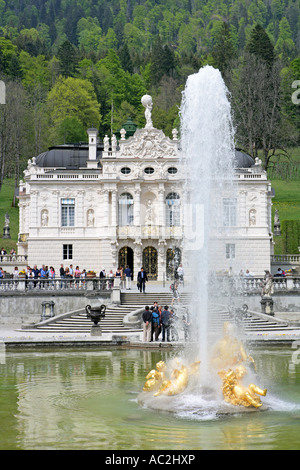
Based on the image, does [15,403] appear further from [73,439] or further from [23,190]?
[23,190]

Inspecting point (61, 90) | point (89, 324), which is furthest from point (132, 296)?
point (61, 90)

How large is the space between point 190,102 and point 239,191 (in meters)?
33.5

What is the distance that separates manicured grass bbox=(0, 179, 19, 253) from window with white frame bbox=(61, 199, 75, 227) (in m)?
11.8

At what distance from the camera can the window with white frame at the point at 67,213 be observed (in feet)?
179

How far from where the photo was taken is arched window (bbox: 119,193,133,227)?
5488cm

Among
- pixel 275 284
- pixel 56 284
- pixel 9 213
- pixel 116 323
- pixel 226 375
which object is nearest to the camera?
pixel 226 375

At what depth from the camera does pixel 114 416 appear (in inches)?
682

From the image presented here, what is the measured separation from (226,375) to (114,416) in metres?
2.70

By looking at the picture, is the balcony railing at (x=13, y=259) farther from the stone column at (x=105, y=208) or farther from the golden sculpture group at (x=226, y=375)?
the golden sculpture group at (x=226, y=375)

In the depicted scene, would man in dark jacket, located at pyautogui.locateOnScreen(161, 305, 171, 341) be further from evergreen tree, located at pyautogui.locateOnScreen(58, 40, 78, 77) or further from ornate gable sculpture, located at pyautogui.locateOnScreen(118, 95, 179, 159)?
evergreen tree, located at pyautogui.locateOnScreen(58, 40, 78, 77)

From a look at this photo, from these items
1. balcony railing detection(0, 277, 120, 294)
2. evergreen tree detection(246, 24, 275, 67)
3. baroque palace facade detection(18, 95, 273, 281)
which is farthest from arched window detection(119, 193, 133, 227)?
evergreen tree detection(246, 24, 275, 67)

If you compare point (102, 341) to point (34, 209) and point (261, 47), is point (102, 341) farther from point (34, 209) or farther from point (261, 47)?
point (261, 47)

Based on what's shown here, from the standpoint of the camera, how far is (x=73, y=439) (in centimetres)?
1532

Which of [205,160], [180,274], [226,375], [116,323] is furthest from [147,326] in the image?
[180,274]
